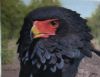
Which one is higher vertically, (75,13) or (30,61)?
(75,13)

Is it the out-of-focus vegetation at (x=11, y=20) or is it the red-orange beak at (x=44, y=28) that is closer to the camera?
the red-orange beak at (x=44, y=28)

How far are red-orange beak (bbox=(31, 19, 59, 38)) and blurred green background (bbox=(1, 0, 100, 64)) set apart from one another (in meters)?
0.16

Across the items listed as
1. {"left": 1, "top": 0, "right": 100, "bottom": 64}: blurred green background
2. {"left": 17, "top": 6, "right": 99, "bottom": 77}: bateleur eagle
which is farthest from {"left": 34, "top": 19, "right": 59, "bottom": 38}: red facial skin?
{"left": 1, "top": 0, "right": 100, "bottom": 64}: blurred green background

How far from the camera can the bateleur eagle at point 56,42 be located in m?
2.02

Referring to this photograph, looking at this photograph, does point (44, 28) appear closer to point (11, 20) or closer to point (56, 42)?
point (56, 42)

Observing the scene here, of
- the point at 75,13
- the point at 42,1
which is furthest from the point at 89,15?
the point at 42,1

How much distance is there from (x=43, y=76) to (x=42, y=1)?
1.46ft

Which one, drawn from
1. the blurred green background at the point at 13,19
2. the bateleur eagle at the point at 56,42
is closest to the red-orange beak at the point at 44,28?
the bateleur eagle at the point at 56,42

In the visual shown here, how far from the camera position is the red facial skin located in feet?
6.63

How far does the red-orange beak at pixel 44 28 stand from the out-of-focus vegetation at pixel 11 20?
16 cm

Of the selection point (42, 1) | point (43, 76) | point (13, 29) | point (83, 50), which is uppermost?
point (42, 1)

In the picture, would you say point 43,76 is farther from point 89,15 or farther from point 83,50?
point 89,15

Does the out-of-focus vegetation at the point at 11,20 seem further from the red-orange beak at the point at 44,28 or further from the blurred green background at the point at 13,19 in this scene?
the red-orange beak at the point at 44,28

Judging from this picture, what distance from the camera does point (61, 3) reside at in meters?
2.14
